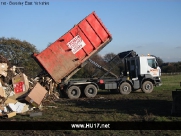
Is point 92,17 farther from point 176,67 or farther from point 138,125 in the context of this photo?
point 176,67

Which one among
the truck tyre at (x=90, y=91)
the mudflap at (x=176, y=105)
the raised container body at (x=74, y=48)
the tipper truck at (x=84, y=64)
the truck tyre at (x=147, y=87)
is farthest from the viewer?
the truck tyre at (x=147, y=87)

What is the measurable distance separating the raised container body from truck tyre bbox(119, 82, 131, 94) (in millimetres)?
3131

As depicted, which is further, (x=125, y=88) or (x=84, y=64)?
(x=125, y=88)

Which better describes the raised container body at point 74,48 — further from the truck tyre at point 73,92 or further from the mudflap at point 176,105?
the mudflap at point 176,105

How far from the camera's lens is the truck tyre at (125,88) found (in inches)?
651

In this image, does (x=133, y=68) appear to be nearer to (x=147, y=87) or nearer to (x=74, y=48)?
(x=147, y=87)

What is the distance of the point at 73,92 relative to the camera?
15.5 m

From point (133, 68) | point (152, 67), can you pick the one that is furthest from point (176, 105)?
point (133, 68)

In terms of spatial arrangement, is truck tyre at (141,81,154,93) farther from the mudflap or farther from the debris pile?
the mudflap

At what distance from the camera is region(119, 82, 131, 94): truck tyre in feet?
54.2

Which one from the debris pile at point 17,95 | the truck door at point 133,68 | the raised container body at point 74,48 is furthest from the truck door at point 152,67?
the debris pile at point 17,95

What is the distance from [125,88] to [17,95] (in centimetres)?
744

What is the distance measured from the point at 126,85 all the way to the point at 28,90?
22.8 ft

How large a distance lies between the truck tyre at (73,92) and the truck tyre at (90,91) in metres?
0.46
